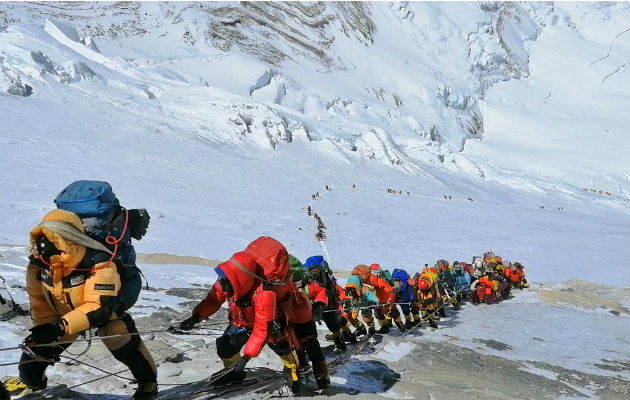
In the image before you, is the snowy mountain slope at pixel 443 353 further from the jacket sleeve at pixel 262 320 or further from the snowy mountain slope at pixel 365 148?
the jacket sleeve at pixel 262 320

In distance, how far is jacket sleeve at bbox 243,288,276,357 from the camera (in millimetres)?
4410

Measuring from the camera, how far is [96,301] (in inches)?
141

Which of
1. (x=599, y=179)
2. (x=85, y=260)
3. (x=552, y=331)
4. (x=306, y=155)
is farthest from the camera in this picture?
(x=599, y=179)

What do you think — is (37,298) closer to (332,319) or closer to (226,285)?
(226,285)

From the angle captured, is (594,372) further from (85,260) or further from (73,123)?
(73,123)

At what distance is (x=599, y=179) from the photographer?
65.8 metres

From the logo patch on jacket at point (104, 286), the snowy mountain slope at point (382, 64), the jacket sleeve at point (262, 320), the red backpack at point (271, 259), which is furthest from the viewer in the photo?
the snowy mountain slope at point (382, 64)

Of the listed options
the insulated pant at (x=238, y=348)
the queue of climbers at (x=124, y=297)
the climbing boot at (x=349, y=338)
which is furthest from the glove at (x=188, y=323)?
the climbing boot at (x=349, y=338)

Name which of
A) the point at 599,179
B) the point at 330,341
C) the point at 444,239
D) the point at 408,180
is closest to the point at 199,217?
the point at 444,239

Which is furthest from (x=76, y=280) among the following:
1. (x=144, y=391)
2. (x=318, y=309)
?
(x=318, y=309)

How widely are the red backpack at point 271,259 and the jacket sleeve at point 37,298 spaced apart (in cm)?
147

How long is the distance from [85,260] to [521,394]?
16.3ft

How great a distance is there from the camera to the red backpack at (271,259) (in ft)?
14.9

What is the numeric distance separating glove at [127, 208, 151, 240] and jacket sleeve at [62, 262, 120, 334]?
59cm
